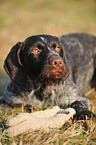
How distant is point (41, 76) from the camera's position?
317 centimetres

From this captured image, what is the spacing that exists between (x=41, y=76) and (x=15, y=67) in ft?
1.82

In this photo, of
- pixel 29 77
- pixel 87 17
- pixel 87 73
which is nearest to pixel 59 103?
pixel 29 77

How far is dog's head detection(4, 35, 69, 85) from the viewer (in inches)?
121

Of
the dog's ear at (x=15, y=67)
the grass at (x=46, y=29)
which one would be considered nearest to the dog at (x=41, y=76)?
the dog's ear at (x=15, y=67)

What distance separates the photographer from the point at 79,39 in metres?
5.57

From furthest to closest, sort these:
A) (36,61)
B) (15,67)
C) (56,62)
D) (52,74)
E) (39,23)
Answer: (39,23) → (15,67) → (36,61) → (52,74) → (56,62)

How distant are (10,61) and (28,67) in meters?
0.33

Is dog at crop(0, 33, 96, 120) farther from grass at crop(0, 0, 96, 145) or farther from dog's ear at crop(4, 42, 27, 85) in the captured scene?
grass at crop(0, 0, 96, 145)

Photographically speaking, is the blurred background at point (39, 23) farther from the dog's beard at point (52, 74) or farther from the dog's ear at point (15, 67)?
the dog's beard at point (52, 74)

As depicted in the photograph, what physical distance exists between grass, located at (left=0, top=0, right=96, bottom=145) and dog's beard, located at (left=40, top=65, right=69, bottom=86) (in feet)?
2.36

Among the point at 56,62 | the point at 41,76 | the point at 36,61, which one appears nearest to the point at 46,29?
the point at 36,61

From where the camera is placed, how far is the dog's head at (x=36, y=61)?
307cm

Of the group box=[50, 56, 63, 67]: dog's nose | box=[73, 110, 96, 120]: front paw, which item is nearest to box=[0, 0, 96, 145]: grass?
box=[73, 110, 96, 120]: front paw

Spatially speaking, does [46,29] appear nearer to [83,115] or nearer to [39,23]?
[39,23]
